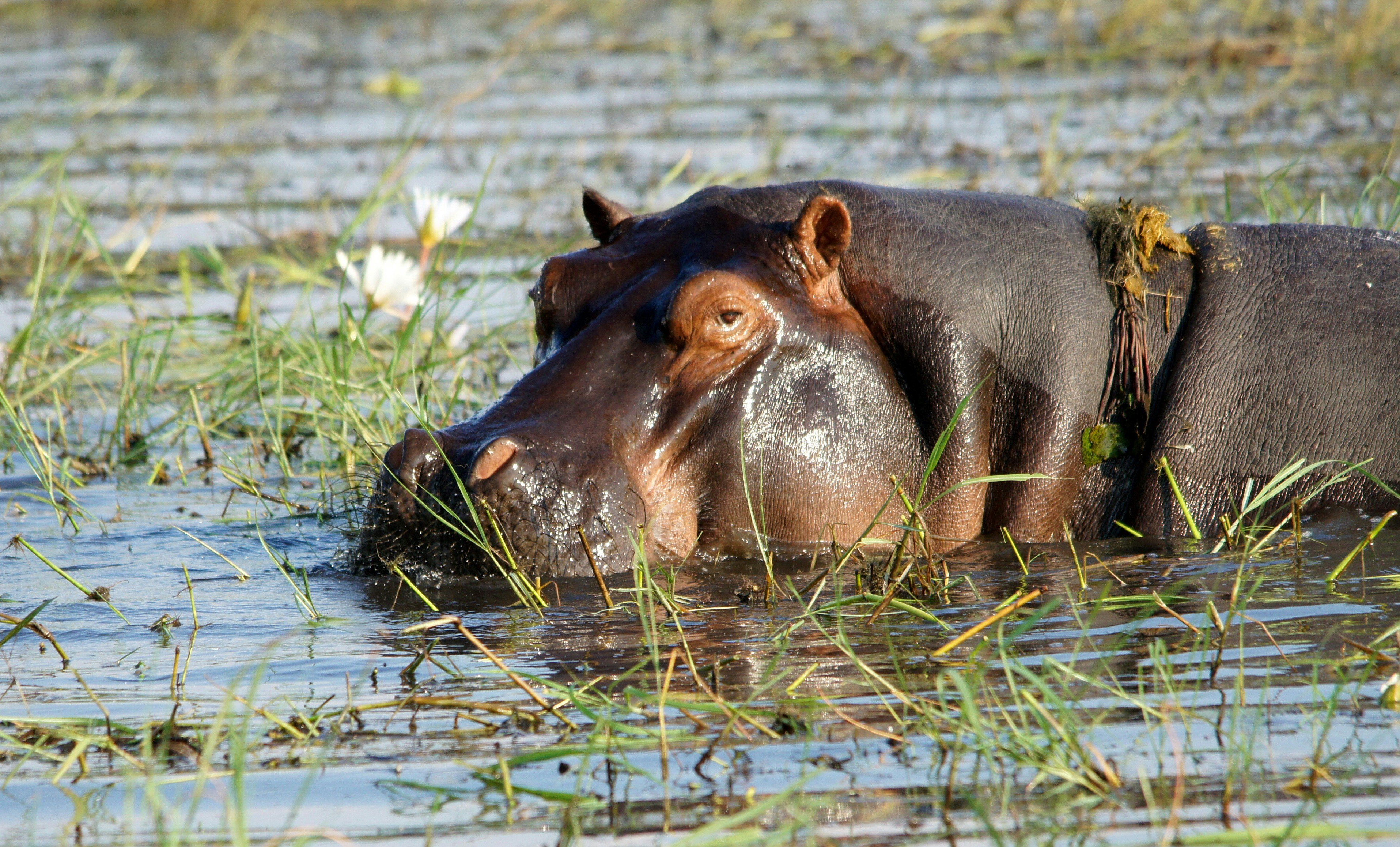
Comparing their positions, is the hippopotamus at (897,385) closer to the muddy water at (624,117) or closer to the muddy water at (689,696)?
the muddy water at (689,696)

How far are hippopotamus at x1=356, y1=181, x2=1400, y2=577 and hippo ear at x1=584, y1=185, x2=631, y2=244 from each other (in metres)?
0.05

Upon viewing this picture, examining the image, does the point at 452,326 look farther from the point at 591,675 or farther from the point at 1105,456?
the point at 591,675

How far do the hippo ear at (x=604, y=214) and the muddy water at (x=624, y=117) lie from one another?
131 cm

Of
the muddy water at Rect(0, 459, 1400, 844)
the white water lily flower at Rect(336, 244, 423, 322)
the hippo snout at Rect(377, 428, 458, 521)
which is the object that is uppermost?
the white water lily flower at Rect(336, 244, 423, 322)

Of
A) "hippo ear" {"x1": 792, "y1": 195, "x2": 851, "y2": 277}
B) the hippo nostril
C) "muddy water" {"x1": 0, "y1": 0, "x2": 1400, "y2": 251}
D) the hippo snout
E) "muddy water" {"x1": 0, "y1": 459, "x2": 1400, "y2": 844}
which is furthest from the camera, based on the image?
"muddy water" {"x1": 0, "y1": 0, "x2": 1400, "y2": 251}

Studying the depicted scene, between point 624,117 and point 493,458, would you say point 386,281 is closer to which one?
point 493,458

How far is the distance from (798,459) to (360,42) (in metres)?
13.9

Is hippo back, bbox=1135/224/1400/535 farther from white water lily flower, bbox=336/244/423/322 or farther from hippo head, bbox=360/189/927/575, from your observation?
white water lily flower, bbox=336/244/423/322

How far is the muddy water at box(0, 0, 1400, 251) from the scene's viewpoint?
9.23 metres

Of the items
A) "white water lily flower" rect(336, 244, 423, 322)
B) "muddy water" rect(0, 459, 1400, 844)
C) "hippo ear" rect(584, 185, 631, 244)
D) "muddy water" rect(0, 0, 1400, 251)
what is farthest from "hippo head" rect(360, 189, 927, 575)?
"white water lily flower" rect(336, 244, 423, 322)

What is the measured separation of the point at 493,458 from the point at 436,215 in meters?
2.03

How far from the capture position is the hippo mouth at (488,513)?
389 centimetres

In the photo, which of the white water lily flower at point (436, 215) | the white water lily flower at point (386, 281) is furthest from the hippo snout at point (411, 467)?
the white water lily flower at point (436, 215)

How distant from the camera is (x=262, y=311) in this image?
727cm
